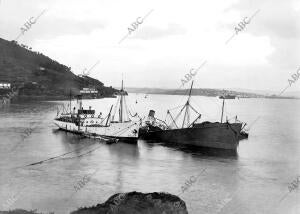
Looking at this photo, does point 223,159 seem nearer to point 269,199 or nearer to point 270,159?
point 270,159

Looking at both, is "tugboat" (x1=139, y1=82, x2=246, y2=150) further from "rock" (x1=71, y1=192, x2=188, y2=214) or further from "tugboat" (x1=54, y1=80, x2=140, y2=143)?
"rock" (x1=71, y1=192, x2=188, y2=214)

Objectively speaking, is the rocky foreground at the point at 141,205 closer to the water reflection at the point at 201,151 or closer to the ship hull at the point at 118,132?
the water reflection at the point at 201,151

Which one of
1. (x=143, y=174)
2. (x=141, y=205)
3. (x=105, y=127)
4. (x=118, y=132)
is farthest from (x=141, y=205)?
(x=105, y=127)

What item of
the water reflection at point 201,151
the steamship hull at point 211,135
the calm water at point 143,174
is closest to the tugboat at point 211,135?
the steamship hull at point 211,135

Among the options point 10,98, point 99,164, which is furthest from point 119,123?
point 10,98

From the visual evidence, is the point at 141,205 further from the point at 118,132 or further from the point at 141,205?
the point at 118,132

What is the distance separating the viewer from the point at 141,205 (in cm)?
1931

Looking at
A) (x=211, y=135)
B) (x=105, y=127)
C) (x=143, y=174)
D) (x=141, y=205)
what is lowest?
(x=143, y=174)

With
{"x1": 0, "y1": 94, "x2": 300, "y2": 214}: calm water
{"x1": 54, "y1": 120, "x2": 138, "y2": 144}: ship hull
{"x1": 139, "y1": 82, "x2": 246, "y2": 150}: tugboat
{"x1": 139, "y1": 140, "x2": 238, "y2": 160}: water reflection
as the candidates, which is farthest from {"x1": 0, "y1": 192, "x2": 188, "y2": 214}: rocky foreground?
{"x1": 54, "y1": 120, "x2": 138, "y2": 144}: ship hull

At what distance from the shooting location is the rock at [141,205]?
19.0 meters

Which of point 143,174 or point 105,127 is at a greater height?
point 105,127

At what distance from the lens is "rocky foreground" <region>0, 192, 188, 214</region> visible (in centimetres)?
1903

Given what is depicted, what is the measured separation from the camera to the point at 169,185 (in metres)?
36.5

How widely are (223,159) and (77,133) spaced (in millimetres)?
33692
